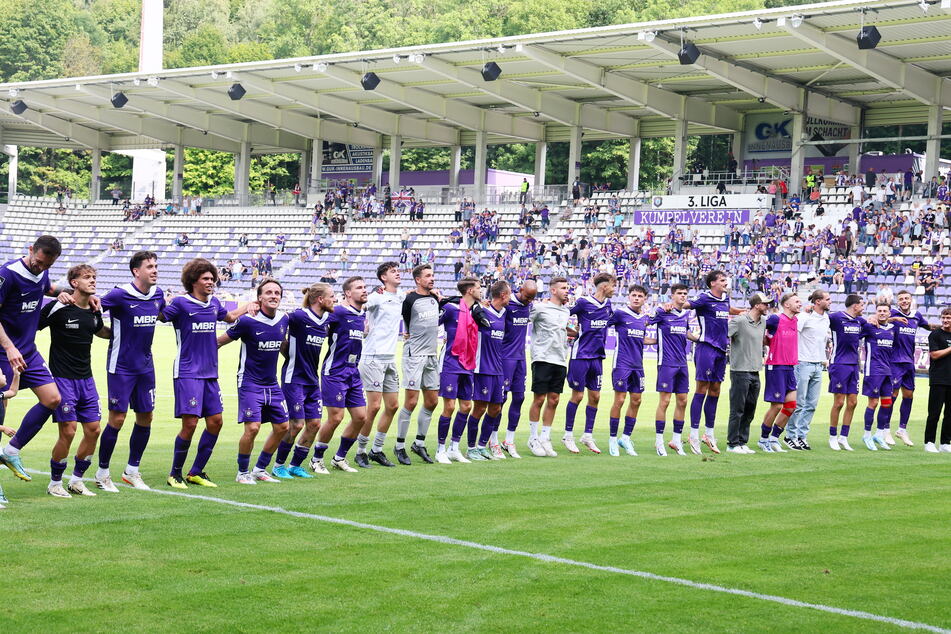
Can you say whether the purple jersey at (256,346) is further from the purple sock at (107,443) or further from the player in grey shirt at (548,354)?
the player in grey shirt at (548,354)

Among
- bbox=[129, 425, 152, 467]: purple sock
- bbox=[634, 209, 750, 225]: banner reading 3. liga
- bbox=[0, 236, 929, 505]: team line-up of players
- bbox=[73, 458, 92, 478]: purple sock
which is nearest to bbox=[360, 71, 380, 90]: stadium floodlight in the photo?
bbox=[634, 209, 750, 225]: banner reading 3. liga

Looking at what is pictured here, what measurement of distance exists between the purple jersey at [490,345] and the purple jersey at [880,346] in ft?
18.5

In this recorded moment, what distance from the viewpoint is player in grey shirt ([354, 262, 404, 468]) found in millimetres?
11977

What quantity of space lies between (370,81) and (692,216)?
42.7ft

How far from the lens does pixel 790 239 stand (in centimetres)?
3869

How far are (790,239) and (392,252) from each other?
59.9ft

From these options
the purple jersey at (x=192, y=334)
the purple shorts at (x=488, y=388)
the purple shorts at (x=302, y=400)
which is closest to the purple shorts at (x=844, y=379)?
the purple shorts at (x=488, y=388)

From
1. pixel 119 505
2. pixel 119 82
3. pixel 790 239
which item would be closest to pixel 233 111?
pixel 119 82

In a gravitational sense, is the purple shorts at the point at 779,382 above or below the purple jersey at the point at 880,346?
below

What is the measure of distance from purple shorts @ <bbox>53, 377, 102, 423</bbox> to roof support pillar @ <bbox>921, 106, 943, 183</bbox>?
35954mm

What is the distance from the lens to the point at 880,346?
15.7 meters

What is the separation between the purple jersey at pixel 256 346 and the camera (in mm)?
10422

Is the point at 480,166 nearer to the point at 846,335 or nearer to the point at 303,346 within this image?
the point at 846,335

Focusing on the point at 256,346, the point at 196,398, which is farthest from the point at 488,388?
the point at 196,398
